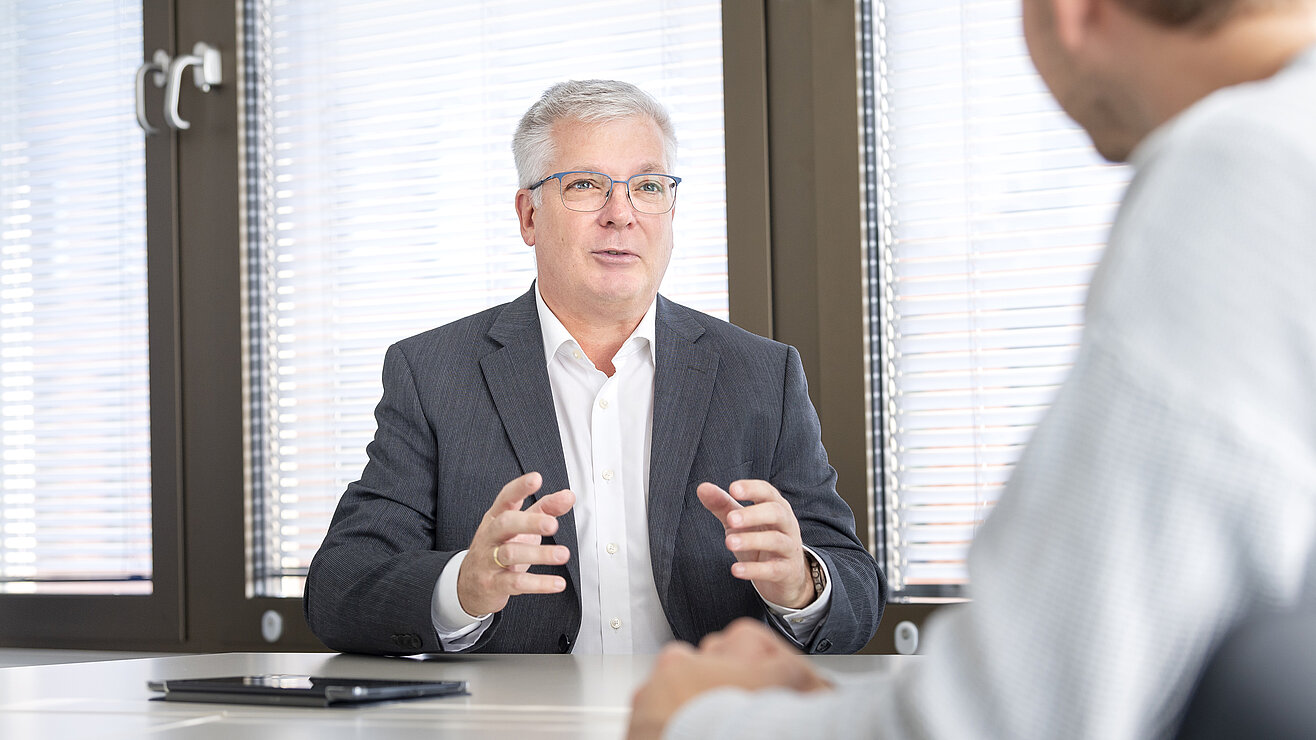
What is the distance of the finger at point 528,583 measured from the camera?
4.61ft

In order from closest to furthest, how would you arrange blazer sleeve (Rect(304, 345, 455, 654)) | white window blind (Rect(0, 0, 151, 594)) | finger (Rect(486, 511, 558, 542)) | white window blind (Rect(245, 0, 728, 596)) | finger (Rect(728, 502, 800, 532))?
finger (Rect(486, 511, 558, 542)) → finger (Rect(728, 502, 800, 532)) → blazer sleeve (Rect(304, 345, 455, 654)) → white window blind (Rect(245, 0, 728, 596)) → white window blind (Rect(0, 0, 151, 594))

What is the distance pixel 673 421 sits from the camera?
1945 millimetres

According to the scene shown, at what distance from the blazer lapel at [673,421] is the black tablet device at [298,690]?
743 mm

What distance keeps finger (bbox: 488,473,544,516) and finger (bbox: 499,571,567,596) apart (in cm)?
6

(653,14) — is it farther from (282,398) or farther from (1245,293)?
(1245,293)

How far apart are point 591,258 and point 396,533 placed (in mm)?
590

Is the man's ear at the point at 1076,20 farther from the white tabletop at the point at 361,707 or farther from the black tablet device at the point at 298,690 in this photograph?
the black tablet device at the point at 298,690

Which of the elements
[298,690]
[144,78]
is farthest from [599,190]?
[144,78]

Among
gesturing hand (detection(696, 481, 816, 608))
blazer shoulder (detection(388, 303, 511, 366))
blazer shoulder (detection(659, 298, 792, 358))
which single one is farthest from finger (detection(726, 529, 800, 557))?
blazer shoulder (detection(388, 303, 511, 366))

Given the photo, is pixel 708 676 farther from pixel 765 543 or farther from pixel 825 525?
pixel 825 525

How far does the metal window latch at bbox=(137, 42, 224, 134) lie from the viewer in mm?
2801

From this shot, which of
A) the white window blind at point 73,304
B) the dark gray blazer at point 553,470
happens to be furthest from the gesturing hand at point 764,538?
the white window blind at point 73,304

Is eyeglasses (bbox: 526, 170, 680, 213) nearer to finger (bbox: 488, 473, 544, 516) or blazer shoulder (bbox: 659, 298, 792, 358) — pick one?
blazer shoulder (bbox: 659, 298, 792, 358)

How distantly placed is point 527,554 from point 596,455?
1.78 ft
